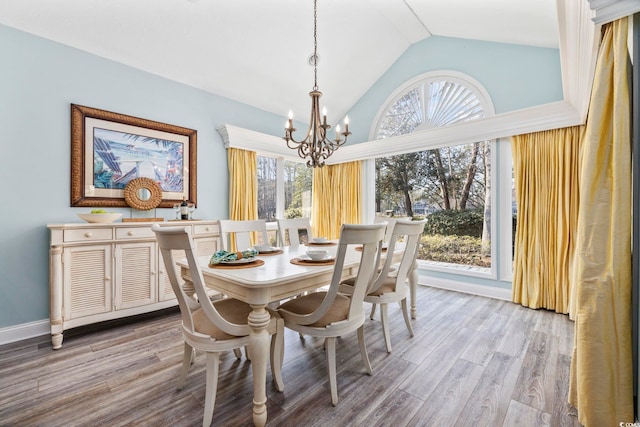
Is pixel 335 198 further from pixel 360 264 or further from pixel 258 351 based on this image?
pixel 258 351

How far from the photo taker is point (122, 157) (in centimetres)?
295

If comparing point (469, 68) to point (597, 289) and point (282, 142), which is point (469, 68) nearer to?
point (282, 142)

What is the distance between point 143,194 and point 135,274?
87 cm

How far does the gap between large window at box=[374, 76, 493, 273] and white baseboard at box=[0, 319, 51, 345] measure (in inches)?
172

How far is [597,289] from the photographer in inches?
50.2

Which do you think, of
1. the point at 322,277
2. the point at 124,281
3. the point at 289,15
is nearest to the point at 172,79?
the point at 289,15

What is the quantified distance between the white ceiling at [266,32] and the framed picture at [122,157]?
2.21 feet

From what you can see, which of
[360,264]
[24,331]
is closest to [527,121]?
[360,264]

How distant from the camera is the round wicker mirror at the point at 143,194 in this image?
2.93 meters

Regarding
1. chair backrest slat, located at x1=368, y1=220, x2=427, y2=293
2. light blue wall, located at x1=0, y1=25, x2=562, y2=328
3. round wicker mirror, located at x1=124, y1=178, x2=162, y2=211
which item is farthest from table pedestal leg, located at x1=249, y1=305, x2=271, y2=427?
light blue wall, located at x1=0, y1=25, x2=562, y2=328

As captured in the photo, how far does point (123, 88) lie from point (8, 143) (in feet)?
3.65

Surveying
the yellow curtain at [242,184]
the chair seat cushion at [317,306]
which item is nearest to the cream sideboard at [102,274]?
the yellow curtain at [242,184]

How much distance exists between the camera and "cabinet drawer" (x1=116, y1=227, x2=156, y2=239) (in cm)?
260

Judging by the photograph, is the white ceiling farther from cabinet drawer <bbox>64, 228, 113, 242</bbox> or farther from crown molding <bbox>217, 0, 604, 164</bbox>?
cabinet drawer <bbox>64, 228, 113, 242</bbox>
